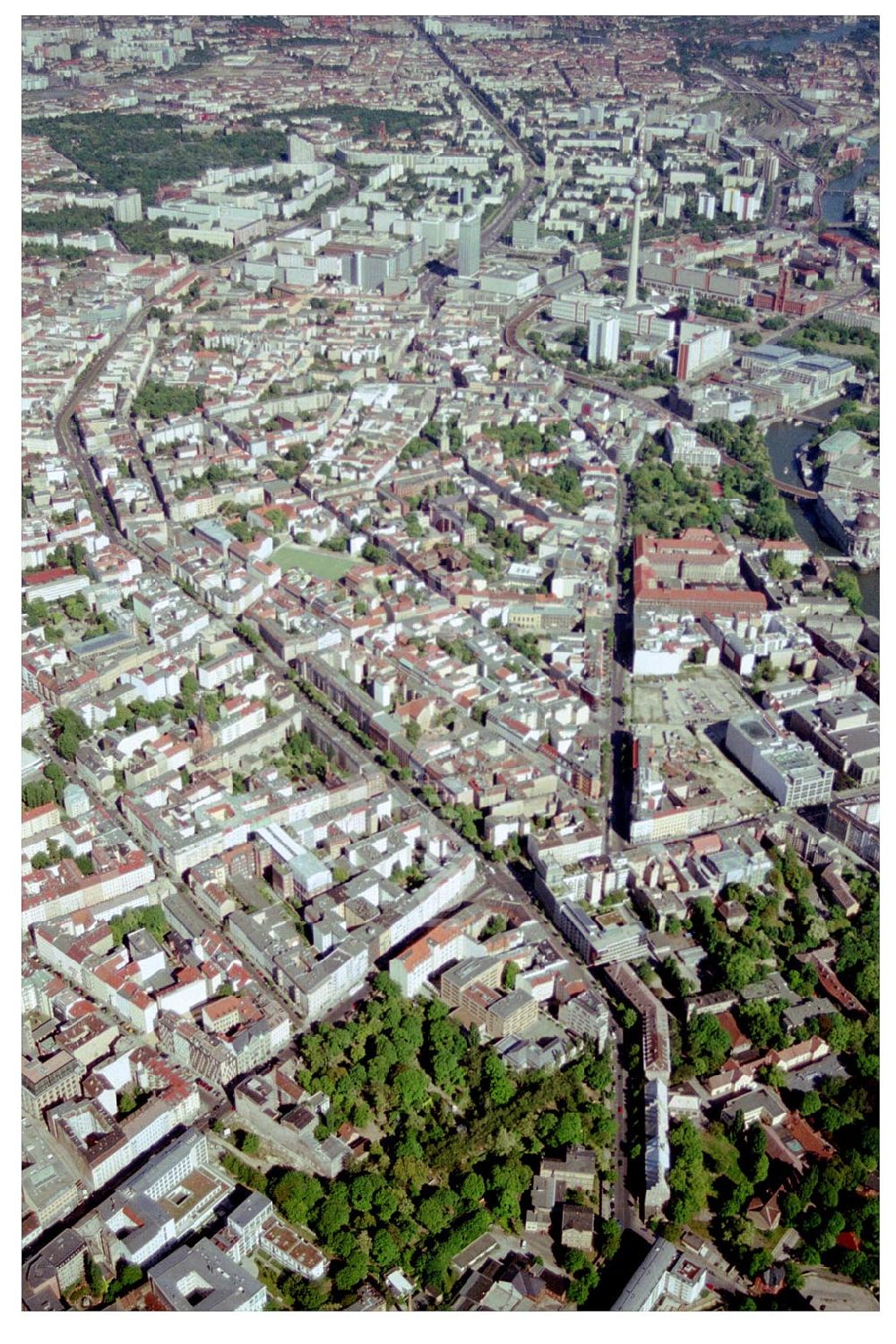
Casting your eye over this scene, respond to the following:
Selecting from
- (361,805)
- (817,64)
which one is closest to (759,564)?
(361,805)

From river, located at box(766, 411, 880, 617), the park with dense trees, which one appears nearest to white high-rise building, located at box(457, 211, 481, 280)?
river, located at box(766, 411, 880, 617)

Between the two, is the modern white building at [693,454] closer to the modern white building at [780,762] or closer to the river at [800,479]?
the river at [800,479]

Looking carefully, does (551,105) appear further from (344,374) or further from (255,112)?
(344,374)

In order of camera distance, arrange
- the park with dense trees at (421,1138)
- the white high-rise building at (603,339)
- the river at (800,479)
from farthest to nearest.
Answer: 1. the white high-rise building at (603,339)
2. the river at (800,479)
3. the park with dense trees at (421,1138)

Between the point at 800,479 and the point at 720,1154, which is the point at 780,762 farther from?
the point at 800,479

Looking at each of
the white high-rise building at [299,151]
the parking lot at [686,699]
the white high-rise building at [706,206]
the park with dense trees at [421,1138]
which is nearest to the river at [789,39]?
the white high-rise building at [706,206]

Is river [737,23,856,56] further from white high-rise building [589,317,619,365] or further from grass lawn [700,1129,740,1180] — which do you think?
grass lawn [700,1129,740,1180]

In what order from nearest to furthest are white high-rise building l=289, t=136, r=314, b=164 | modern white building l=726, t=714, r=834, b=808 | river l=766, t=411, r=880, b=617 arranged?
1. modern white building l=726, t=714, r=834, b=808
2. river l=766, t=411, r=880, b=617
3. white high-rise building l=289, t=136, r=314, b=164
